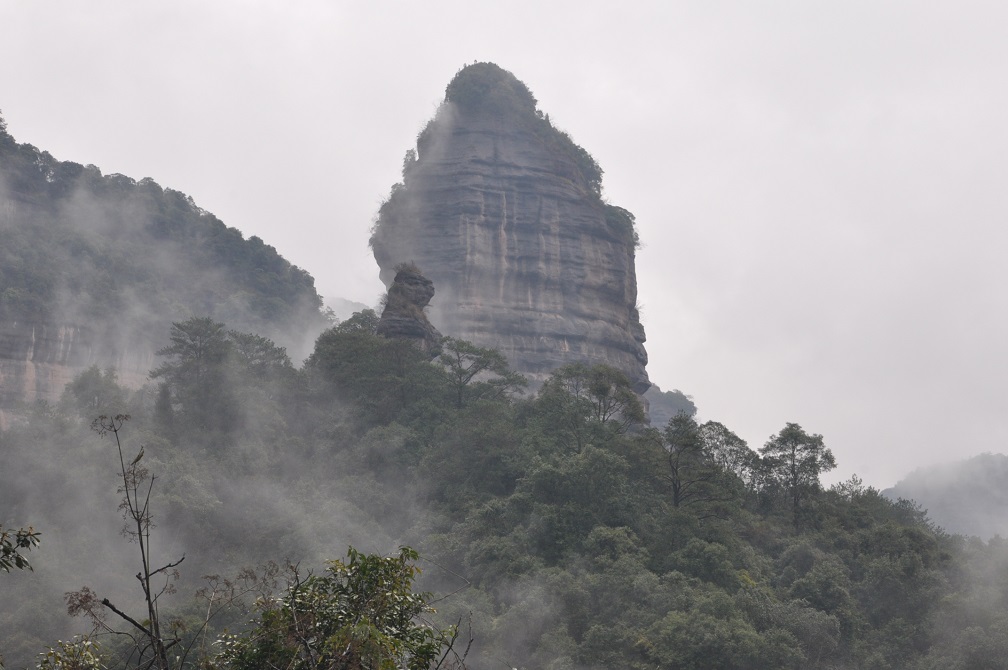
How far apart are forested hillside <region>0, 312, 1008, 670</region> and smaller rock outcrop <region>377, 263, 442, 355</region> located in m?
3.85

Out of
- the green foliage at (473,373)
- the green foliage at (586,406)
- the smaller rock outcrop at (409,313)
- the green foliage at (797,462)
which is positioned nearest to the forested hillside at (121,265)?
the smaller rock outcrop at (409,313)

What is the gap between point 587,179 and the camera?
8150 centimetres

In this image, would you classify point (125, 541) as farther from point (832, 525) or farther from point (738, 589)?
point (832, 525)

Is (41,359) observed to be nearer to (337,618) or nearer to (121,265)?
(121,265)

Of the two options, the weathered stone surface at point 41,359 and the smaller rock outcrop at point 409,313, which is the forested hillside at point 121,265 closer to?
the weathered stone surface at point 41,359

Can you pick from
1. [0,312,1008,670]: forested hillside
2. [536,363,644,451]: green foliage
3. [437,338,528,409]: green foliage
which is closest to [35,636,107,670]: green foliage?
[0,312,1008,670]: forested hillside

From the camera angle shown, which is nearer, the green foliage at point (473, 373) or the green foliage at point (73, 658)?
the green foliage at point (73, 658)

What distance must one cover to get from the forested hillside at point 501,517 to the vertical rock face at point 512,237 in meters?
14.1

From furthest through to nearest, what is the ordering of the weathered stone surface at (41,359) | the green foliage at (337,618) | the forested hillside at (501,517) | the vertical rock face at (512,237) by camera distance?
the vertical rock face at (512,237) → the weathered stone surface at (41,359) → the forested hillside at (501,517) → the green foliage at (337,618)

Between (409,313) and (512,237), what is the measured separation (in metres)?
14.5

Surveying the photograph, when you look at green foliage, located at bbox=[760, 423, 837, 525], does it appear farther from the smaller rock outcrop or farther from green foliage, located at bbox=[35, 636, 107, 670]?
green foliage, located at bbox=[35, 636, 107, 670]

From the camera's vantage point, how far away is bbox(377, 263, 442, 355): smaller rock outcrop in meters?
61.7

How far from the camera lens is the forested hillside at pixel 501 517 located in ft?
113

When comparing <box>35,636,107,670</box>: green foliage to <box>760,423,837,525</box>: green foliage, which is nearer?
<box>35,636,107,670</box>: green foliage
